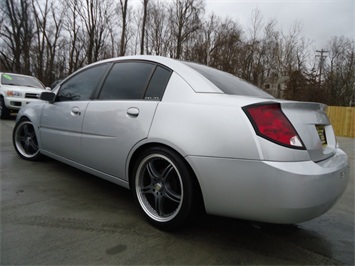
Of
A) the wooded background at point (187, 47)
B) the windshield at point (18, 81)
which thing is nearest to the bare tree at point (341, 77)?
the wooded background at point (187, 47)

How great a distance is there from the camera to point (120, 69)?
9.53 ft

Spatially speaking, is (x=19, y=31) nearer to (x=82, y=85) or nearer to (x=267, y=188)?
(x=82, y=85)

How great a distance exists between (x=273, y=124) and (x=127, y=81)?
1554 millimetres

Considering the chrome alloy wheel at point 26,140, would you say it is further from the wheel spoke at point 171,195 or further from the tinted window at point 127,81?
the wheel spoke at point 171,195

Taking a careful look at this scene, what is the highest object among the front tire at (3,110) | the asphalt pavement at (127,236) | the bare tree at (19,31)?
the bare tree at (19,31)

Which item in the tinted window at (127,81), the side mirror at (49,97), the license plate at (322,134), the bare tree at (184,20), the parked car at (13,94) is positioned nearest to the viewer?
the license plate at (322,134)

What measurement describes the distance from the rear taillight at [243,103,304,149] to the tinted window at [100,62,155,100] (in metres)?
1.12

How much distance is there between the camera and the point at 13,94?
8570mm

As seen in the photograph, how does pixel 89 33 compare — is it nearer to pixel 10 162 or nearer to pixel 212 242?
pixel 10 162

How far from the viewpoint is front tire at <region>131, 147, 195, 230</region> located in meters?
2.06

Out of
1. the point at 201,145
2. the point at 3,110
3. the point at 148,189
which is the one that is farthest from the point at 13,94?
the point at 201,145

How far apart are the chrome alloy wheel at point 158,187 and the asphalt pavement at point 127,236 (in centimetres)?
16

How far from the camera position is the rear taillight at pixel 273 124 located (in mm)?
1808

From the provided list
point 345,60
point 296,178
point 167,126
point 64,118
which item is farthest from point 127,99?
point 345,60
